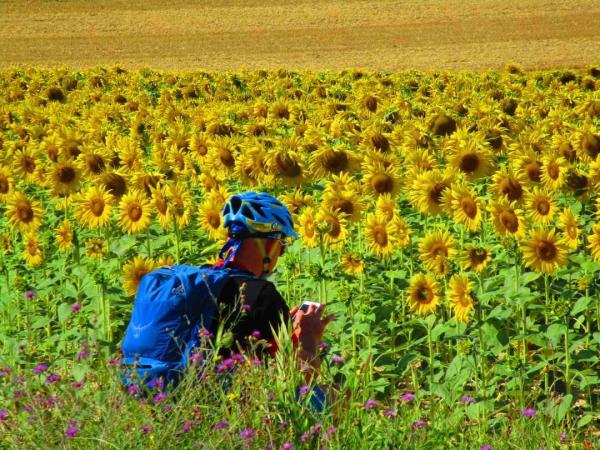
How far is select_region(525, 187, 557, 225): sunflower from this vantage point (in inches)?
246

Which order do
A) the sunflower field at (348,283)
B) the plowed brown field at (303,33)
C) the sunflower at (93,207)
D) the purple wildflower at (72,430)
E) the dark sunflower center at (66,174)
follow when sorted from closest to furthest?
1. the purple wildflower at (72,430)
2. the sunflower field at (348,283)
3. the sunflower at (93,207)
4. the dark sunflower center at (66,174)
5. the plowed brown field at (303,33)

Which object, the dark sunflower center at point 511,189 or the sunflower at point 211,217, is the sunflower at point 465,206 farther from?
the sunflower at point 211,217

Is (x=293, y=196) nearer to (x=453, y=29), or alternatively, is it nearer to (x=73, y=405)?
(x=73, y=405)

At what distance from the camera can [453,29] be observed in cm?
3938

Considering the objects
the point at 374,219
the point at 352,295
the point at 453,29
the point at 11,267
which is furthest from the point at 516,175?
the point at 453,29

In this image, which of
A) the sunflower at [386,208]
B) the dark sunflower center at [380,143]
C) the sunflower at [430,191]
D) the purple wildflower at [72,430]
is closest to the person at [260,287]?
the purple wildflower at [72,430]

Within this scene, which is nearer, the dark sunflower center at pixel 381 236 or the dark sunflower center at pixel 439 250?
the dark sunflower center at pixel 439 250

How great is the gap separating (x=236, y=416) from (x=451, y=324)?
→ 2.35m

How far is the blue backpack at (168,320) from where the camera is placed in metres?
4.08

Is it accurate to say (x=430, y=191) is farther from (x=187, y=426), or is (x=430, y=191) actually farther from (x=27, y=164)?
(x=27, y=164)

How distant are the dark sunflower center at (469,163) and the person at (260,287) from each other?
2.84 meters

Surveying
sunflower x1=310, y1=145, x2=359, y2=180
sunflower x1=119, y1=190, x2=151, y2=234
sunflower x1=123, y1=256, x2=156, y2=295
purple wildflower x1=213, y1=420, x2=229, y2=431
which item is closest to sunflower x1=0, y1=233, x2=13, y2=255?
sunflower x1=119, y1=190, x2=151, y2=234

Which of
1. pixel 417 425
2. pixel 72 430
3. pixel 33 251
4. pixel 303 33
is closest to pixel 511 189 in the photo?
pixel 417 425

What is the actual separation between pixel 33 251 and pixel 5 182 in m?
0.77
